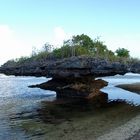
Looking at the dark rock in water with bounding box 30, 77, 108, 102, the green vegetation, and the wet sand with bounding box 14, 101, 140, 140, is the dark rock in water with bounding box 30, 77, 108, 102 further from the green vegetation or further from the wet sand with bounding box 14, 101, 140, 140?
the wet sand with bounding box 14, 101, 140, 140

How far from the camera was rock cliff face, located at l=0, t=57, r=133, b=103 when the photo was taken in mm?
47594

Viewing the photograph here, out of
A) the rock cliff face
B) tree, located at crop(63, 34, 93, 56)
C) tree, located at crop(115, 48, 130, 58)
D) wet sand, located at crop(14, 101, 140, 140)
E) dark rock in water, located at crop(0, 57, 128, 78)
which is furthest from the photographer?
tree, located at crop(115, 48, 130, 58)

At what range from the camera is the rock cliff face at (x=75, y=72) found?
4759cm

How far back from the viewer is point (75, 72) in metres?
51.0

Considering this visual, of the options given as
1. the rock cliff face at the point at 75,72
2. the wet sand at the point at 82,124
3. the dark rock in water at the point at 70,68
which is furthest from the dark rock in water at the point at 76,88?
the wet sand at the point at 82,124

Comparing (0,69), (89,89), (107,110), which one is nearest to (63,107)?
(107,110)

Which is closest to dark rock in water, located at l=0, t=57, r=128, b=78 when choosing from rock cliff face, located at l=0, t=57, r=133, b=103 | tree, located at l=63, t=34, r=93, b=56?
rock cliff face, located at l=0, t=57, r=133, b=103

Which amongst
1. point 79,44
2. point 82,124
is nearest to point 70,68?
point 79,44

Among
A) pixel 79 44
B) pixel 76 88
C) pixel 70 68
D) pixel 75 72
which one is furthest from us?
pixel 76 88

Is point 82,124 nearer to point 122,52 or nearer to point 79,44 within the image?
point 79,44

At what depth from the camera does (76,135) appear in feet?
90.5

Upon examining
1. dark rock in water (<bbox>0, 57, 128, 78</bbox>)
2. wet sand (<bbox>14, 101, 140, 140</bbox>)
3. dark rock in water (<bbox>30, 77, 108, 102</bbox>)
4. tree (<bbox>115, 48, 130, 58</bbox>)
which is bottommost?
wet sand (<bbox>14, 101, 140, 140</bbox>)

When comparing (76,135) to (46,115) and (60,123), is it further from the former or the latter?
(46,115)

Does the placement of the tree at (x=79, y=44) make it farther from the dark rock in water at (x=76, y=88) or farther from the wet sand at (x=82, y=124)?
the wet sand at (x=82, y=124)
